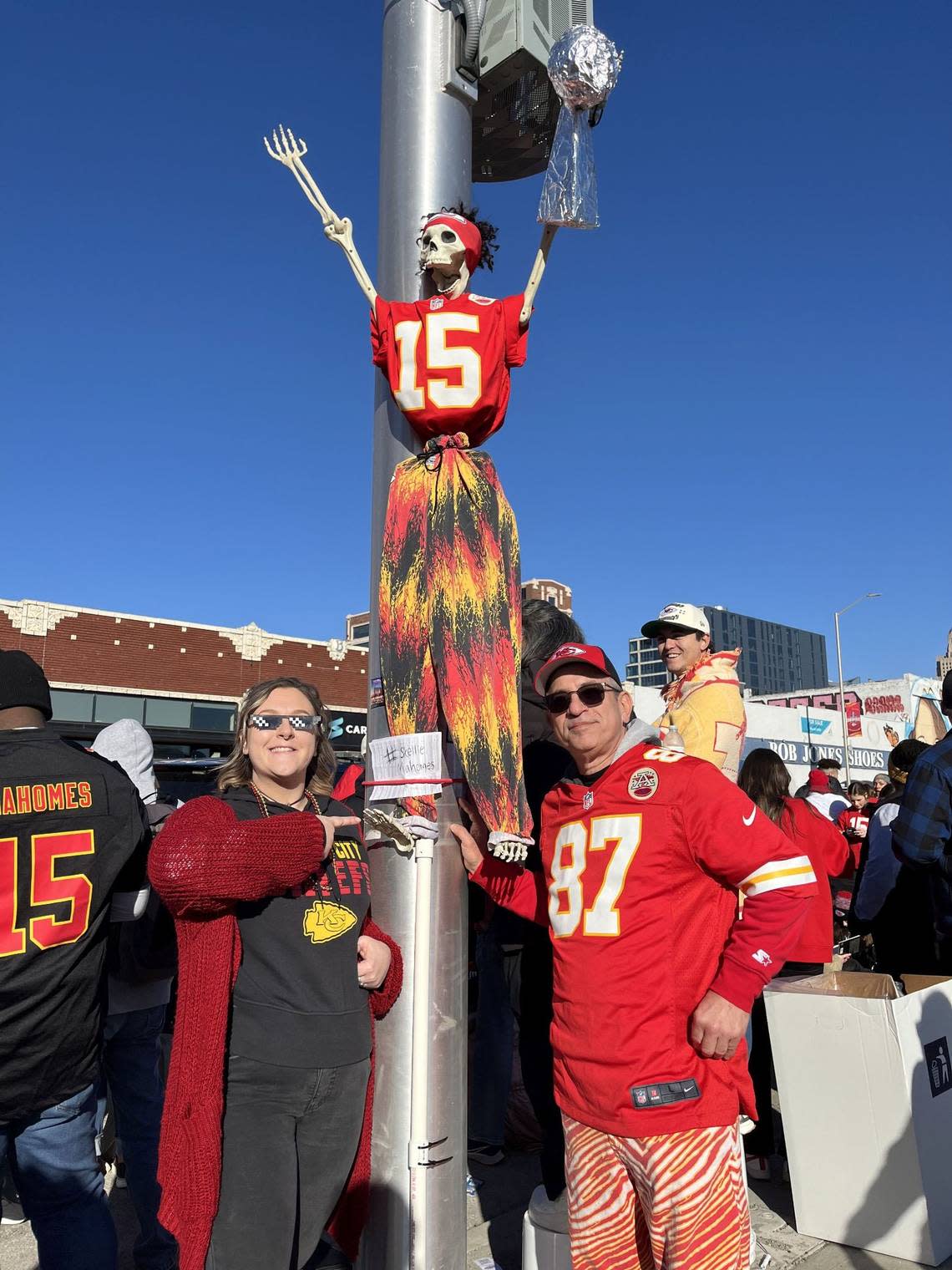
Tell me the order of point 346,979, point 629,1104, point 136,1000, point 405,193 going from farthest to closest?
point 136,1000 < point 405,193 < point 346,979 < point 629,1104

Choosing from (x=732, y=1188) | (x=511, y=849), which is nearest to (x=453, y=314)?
(x=511, y=849)

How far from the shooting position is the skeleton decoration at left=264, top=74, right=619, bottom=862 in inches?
104

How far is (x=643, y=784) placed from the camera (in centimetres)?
233

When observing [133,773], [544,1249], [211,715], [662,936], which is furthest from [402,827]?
[211,715]

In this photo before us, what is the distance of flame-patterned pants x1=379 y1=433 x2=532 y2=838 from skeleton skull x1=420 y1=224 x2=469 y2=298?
1.79 feet

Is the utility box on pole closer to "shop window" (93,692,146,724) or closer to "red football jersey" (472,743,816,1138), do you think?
"red football jersey" (472,743,816,1138)

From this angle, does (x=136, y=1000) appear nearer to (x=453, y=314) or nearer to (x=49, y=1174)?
(x=49, y=1174)

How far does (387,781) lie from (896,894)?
11.4ft

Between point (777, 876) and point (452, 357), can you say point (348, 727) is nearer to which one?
point (452, 357)

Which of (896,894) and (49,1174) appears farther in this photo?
(896,894)

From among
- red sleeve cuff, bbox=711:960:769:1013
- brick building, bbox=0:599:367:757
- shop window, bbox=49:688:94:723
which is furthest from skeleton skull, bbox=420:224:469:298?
shop window, bbox=49:688:94:723

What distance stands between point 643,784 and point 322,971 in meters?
0.92

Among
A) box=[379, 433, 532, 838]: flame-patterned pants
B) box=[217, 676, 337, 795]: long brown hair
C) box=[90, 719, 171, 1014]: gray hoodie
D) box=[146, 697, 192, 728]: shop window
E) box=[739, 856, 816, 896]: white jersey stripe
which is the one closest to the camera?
box=[739, 856, 816, 896]: white jersey stripe

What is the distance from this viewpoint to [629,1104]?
2113 millimetres
